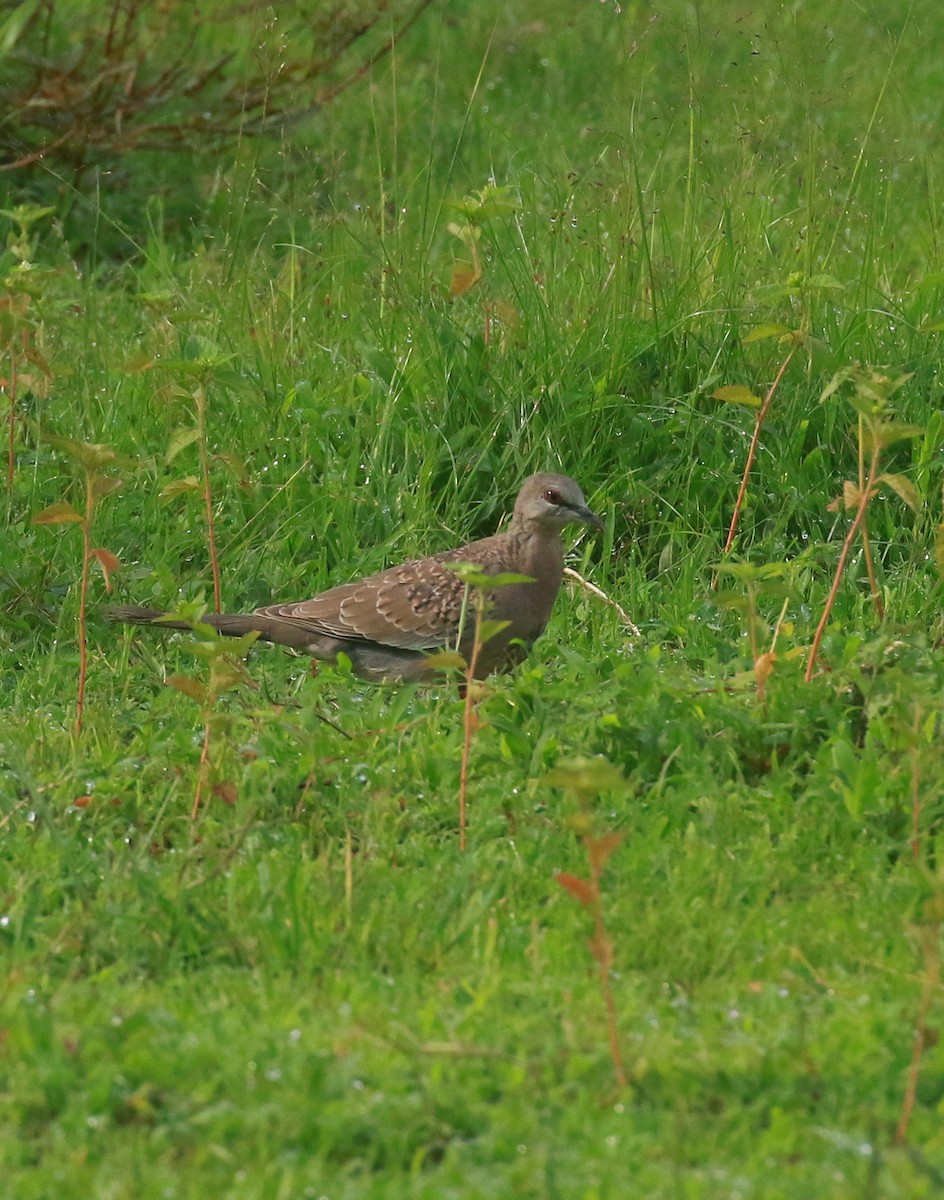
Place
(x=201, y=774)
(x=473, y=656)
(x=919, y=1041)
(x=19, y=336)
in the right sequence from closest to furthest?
1. (x=919, y=1041)
2. (x=473, y=656)
3. (x=201, y=774)
4. (x=19, y=336)

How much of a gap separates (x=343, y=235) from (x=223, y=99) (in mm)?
2170

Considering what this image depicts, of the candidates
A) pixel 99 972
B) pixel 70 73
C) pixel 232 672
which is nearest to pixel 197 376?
pixel 232 672

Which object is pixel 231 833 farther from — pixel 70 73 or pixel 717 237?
pixel 70 73

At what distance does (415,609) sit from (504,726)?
126 centimetres

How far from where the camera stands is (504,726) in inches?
200

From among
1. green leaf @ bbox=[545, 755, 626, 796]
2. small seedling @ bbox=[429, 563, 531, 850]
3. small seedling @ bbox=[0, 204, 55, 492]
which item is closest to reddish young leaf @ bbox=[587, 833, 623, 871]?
green leaf @ bbox=[545, 755, 626, 796]

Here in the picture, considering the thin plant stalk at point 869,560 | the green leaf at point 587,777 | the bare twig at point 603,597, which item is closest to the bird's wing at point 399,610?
the bare twig at point 603,597

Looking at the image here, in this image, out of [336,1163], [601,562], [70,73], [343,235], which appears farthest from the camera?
[70,73]

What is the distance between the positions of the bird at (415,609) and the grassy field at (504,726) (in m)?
0.17

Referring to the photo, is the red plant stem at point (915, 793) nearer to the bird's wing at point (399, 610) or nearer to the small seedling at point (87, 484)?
the bird's wing at point (399, 610)

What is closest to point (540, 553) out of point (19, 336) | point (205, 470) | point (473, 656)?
point (205, 470)

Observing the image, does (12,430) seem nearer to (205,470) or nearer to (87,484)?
(205,470)

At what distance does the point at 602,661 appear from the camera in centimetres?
591

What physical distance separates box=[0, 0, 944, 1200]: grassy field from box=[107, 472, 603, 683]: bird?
0.17 meters
